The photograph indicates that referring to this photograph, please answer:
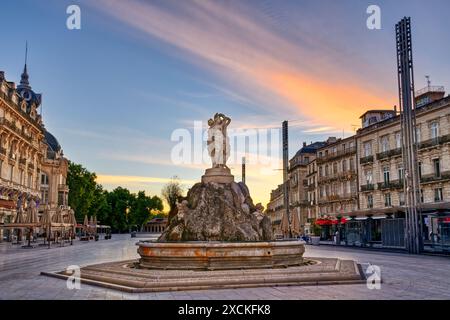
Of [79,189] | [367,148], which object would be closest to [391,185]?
[367,148]

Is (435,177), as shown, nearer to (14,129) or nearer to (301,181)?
(301,181)

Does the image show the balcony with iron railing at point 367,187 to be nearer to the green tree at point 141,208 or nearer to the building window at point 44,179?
the building window at point 44,179

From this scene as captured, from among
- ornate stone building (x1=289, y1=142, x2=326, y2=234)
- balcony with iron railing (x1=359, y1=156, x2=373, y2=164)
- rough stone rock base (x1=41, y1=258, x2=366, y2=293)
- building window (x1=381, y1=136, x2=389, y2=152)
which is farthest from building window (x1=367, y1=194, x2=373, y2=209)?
rough stone rock base (x1=41, y1=258, x2=366, y2=293)

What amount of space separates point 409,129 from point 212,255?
60.1 ft

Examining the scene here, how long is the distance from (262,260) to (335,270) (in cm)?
229

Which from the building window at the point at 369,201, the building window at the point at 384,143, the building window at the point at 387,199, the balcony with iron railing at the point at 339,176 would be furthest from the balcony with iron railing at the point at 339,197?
the building window at the point at 384,143

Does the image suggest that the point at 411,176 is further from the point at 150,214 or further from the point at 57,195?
the point at 150,214

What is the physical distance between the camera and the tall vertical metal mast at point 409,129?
26.4 meters

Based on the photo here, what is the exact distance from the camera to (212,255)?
13.4m

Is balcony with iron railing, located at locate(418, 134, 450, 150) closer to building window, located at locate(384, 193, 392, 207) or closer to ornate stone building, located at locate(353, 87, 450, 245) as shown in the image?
ornate stone building, located at locate(353, 87, 450, 245)

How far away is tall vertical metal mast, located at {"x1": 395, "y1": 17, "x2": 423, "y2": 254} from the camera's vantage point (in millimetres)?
26359

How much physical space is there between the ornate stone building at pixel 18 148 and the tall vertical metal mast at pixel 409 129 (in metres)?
29.7
